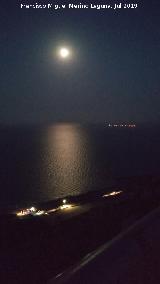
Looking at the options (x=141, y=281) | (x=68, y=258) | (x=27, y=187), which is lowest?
(x=27, y=187)

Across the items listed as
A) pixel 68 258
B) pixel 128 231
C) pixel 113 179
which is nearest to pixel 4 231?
pixel 68 258

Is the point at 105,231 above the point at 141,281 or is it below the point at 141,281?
below

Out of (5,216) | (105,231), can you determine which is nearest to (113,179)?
(5,216)

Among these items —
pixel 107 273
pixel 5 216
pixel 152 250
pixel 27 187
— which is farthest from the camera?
pixel 27 187

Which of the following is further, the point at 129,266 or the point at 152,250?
the point at 152,250

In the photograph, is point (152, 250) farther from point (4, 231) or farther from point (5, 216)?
point (5, 216)

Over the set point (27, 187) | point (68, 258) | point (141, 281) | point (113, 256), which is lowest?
point (27, 187)

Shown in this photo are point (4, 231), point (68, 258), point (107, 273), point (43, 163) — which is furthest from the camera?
point (43, 163)

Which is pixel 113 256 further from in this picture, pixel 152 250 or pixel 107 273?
pixel 152 250

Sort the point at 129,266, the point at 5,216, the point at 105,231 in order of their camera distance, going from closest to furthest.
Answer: the point at 129,266 < the point at 105,231 < the point at 5,216
